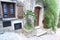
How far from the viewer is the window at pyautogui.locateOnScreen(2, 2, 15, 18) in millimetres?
4680

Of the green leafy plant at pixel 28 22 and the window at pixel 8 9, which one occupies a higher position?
the window at pixel 8 9

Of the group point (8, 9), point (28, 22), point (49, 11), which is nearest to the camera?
point (8, 9)

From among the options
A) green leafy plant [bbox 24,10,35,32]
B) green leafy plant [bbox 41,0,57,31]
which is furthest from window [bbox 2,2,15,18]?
green leafy plant [bbox 41,0,57,31]

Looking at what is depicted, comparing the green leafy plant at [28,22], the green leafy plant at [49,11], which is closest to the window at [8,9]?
Answer: the green leafy plant at [28,22]

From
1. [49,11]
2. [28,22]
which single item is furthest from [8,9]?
[49,11]

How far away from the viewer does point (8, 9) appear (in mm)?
4832

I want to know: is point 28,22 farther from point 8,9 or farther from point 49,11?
point 49,11

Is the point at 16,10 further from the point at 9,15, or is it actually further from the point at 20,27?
the point at 20,27

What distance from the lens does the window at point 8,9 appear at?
184 inches

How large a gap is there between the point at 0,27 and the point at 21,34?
112 cm

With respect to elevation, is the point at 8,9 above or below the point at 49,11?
above

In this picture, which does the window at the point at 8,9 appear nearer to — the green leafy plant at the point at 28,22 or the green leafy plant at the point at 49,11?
the green leafy plant at the point at 28,22

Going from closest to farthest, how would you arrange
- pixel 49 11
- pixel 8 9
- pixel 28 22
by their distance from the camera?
pixel 8 9, pixel 28 22, pixel 49 11

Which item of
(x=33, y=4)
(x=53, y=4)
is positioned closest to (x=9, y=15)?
(x=33, y=4)
